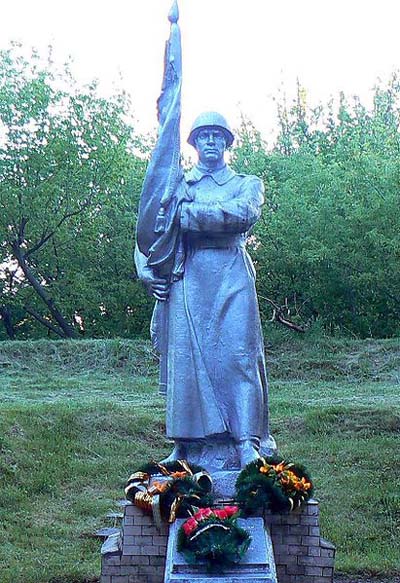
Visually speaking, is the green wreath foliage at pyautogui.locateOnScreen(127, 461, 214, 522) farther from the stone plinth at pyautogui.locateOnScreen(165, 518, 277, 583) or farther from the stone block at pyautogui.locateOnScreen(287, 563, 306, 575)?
the stone block at pyautogui.locateOnScreen(287, 563, 306, 575)

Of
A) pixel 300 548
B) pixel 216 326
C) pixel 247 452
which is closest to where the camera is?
pixel 300 548

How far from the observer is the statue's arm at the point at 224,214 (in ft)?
17.3

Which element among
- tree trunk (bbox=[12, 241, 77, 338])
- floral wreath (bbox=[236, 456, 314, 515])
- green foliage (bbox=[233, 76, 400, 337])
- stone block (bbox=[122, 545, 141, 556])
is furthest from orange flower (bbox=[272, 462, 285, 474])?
tree trunk (bbox=[12, 241, 77, 338])

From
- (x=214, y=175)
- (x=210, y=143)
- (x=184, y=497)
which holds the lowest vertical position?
(x=184, y=497)

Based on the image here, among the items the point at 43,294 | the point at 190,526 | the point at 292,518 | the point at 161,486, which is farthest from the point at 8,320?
the point at 190,526

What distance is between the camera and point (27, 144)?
21469 mm

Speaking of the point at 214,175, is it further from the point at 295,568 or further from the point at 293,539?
the point at 295,568

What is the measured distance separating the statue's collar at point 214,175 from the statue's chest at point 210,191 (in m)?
0.02

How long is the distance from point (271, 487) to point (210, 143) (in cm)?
220

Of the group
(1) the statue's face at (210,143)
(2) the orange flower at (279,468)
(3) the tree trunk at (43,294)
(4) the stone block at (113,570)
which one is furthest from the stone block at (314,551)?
(3) the tree trunk at (43,294)

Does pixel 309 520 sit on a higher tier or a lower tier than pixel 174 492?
lower

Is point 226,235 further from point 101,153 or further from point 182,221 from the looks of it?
point 101,153

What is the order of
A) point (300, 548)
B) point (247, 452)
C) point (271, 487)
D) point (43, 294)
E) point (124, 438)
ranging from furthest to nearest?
point (43, 294) → point (124, 438) → point (247, 452) → point (300, 548) → point (271, 487)

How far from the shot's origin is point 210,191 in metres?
5.52
